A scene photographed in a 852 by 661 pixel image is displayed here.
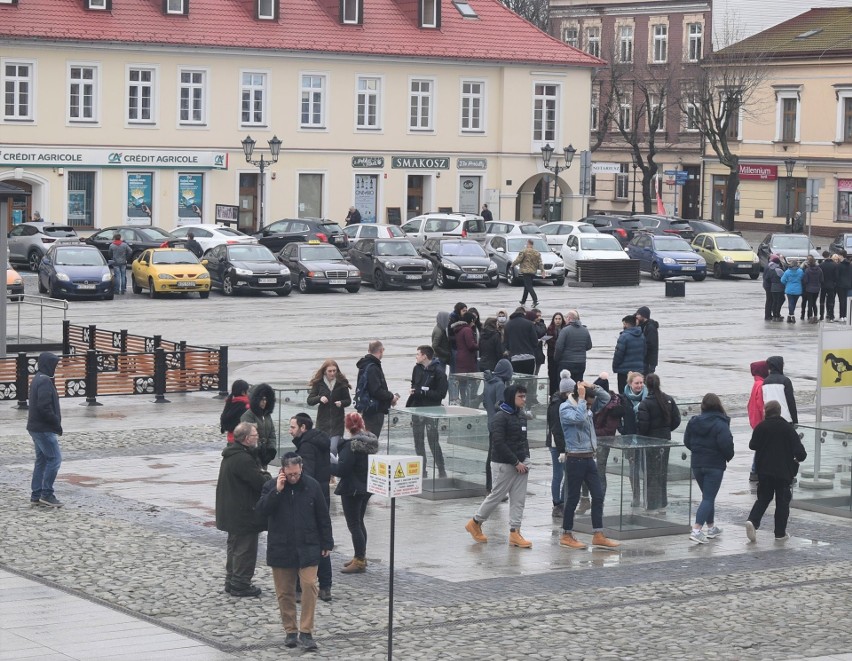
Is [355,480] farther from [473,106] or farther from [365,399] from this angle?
[473,106]

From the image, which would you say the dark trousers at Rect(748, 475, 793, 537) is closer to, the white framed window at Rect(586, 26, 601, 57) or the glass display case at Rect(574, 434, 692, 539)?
the glass display case at Rect(574, 434, 692, 539)

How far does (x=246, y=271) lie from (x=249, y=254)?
50.6 inches

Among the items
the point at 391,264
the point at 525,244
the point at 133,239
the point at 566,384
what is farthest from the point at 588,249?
the point at 566,384

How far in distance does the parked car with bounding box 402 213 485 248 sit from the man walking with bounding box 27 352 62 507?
36.3m

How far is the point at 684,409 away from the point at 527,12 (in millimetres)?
68735

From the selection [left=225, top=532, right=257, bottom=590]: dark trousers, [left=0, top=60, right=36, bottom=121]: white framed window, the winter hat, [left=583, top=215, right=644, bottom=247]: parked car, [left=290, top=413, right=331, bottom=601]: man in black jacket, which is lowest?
[left=225, top=532, right=257, bottom=590]: dark trousers

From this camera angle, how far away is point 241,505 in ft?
45.9

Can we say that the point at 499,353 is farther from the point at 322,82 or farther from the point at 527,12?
the point at 527,12

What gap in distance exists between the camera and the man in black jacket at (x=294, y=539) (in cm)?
1272

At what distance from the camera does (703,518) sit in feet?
55.3

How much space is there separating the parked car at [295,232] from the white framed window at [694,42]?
3216 centimetres

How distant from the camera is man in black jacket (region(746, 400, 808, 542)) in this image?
16828 mm

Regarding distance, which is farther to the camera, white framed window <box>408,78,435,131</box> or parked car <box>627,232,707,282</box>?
white framed window <box>408,78,435,131</box>

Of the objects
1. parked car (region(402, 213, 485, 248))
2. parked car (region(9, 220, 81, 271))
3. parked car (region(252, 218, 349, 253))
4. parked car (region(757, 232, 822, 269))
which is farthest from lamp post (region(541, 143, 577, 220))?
parked car (region(9, 220, 81, 271))
